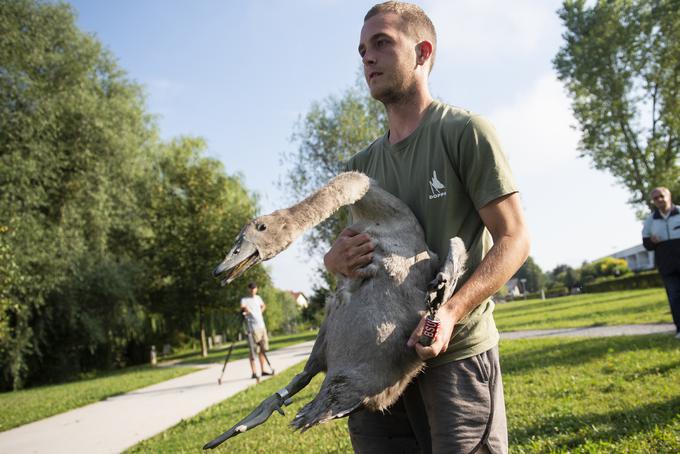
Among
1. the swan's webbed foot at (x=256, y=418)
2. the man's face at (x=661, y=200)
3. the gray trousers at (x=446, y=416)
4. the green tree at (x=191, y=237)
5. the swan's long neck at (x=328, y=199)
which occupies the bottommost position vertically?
the gray trousers at (x=446, y=416)

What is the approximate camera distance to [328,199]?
185 centimetres

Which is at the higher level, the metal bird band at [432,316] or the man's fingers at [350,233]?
the man's fingers at [350,233]

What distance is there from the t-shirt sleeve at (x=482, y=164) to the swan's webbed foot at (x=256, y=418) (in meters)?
1.08

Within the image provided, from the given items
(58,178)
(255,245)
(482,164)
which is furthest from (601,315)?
(58,178)

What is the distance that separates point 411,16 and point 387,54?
23 centimetres

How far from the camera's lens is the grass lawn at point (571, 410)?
432 cm

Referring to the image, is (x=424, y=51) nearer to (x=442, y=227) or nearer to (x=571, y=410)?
(x=442, y=227)

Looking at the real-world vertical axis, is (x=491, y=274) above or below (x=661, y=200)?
below

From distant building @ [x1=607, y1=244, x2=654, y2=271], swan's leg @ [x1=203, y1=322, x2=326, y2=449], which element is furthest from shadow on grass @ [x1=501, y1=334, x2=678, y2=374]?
distant building @ [x1=607, y1=244, x2=654, y2=271]

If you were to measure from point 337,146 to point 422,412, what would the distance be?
79.0 ft

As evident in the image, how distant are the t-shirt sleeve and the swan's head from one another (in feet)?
2.64

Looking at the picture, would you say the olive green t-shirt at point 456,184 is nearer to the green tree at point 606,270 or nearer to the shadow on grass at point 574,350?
the shadow on grass at point 574,350

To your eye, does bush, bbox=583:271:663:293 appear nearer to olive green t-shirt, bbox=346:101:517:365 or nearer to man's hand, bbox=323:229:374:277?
olive green t-shirt, bbox=346:101:517:365

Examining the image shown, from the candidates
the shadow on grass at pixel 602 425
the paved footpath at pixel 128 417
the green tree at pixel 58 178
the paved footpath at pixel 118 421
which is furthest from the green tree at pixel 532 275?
the shadow on grass at pixel 602 425
